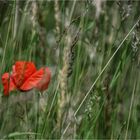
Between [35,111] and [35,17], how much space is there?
0.35 metres

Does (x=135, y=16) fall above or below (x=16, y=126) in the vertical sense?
above

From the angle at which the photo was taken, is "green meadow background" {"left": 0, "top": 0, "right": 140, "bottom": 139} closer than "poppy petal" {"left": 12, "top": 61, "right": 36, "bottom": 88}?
Yes

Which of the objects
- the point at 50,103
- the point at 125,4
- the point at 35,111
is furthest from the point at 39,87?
the point at 125,4

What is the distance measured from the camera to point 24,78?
2.04 metres

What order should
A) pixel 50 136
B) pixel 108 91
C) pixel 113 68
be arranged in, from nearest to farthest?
1. pixel 50 136
2. pixel 108 91
3. pixel 113 68

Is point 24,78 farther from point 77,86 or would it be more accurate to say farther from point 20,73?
point 77,86

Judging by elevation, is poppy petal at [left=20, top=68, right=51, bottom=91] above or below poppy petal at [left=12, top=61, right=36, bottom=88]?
below

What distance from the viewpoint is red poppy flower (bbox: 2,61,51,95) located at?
194 centimetres

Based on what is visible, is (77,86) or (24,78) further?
(77,86)

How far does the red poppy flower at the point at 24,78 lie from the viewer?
1.94 m

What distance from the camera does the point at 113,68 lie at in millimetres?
2252

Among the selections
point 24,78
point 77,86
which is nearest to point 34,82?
point 24,78

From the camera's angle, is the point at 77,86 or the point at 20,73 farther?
the point at 77,86

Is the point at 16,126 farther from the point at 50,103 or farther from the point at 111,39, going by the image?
the point at 111,39
